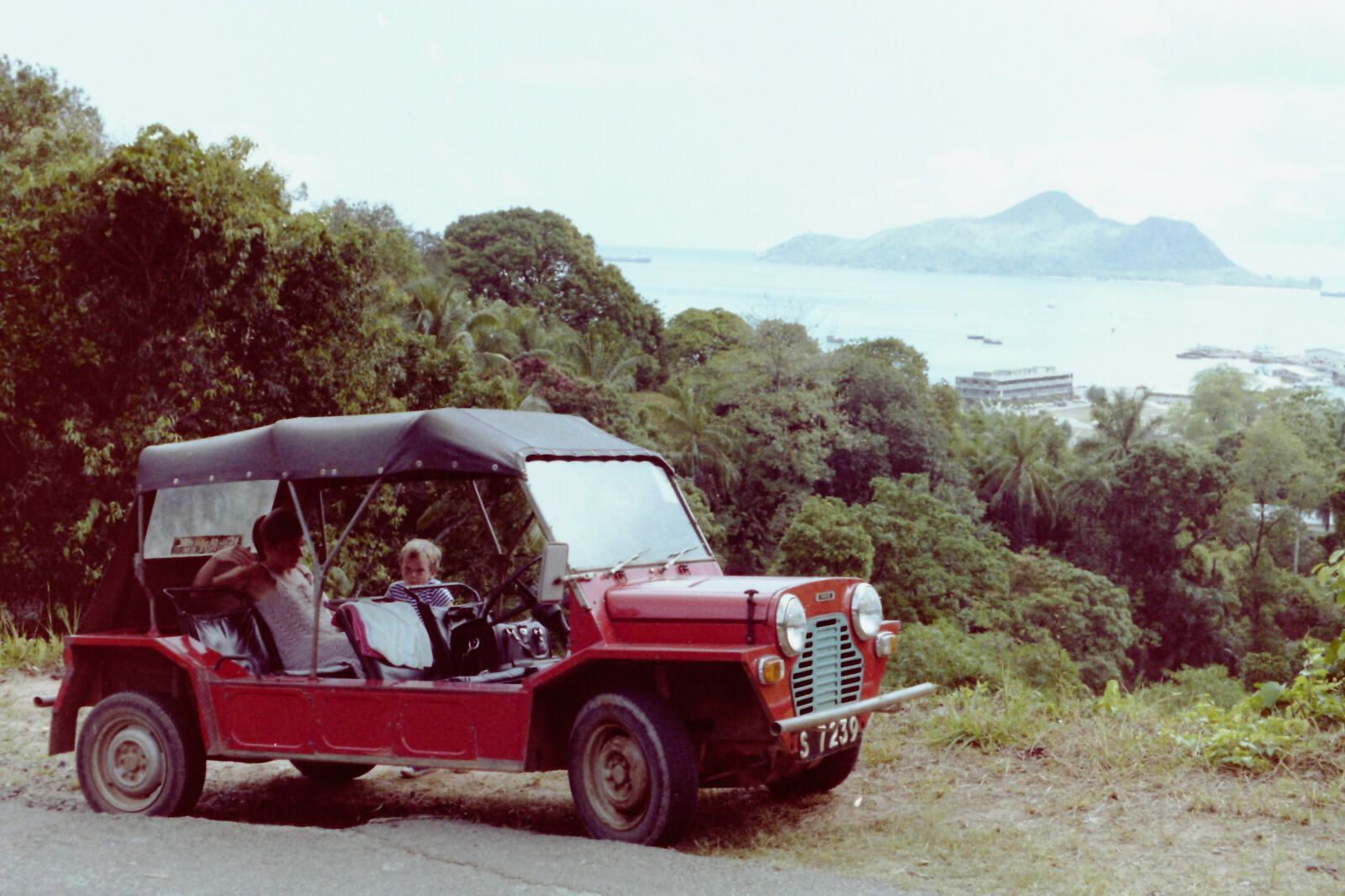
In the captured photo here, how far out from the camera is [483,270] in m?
59.1

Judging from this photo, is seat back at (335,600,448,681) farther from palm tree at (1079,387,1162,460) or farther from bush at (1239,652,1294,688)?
palm tree at (1079,387,1162,460)

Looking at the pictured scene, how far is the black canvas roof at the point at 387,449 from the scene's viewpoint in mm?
6137

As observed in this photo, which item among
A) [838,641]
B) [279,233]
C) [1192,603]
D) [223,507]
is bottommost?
[1192,603]

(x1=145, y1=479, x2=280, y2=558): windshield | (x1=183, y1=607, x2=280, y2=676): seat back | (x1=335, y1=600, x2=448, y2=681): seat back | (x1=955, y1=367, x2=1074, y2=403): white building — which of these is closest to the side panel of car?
(x1=335, y1=600, x2=448, y2=681): seat back

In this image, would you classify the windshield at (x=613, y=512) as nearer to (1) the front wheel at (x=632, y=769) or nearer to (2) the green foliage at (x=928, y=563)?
(1) the front wheel at (x=632, y=769)

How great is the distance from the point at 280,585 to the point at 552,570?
232 centimetres

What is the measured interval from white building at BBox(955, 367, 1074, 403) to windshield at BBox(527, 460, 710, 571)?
107 metres

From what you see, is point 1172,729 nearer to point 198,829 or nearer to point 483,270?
point 198,829

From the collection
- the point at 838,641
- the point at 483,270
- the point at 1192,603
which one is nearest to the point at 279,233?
the point at 838,641

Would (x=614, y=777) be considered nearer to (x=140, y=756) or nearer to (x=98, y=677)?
(x=140, y=756)

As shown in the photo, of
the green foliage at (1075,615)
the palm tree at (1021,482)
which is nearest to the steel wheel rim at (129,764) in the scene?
the green foliage at (1075,615)

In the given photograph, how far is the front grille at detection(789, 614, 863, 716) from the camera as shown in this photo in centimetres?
581

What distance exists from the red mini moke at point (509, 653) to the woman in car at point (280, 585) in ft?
0.36

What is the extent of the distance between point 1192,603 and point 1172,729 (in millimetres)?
59073
